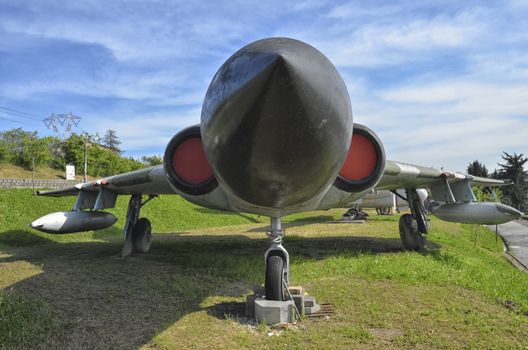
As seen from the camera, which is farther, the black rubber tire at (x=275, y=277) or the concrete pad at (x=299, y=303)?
the concrete pad at (x=299, y=303)

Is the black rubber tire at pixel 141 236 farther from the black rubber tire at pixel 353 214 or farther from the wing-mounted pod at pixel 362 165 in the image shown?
the black rubber tire at pixel 353 214

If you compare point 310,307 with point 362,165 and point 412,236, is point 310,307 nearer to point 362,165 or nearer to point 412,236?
point 362,165

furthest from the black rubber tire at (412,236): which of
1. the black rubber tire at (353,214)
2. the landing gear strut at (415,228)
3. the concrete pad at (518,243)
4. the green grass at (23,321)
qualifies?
the black rubber tire at (353,214)

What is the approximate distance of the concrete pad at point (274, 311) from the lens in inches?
190

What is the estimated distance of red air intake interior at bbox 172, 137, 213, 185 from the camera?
4.97 meters

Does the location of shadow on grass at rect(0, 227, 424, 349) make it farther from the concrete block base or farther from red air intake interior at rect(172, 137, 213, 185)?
red air intake interior at rect(172, 137, 213, 185)

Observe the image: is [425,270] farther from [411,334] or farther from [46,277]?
[46,277]

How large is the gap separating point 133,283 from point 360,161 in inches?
172

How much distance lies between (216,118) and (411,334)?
3549mm

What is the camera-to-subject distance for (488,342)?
437 cm

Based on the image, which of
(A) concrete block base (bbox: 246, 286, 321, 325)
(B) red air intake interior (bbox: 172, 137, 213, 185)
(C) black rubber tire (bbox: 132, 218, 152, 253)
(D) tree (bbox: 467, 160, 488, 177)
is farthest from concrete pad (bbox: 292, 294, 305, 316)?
(D) tree (bbox: 467, 160, 488, 177)

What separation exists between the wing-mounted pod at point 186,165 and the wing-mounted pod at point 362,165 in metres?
1.65

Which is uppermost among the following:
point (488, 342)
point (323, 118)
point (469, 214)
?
point (323, 118)

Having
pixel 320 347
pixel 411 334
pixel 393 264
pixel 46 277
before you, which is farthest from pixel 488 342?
pixel 46 277
